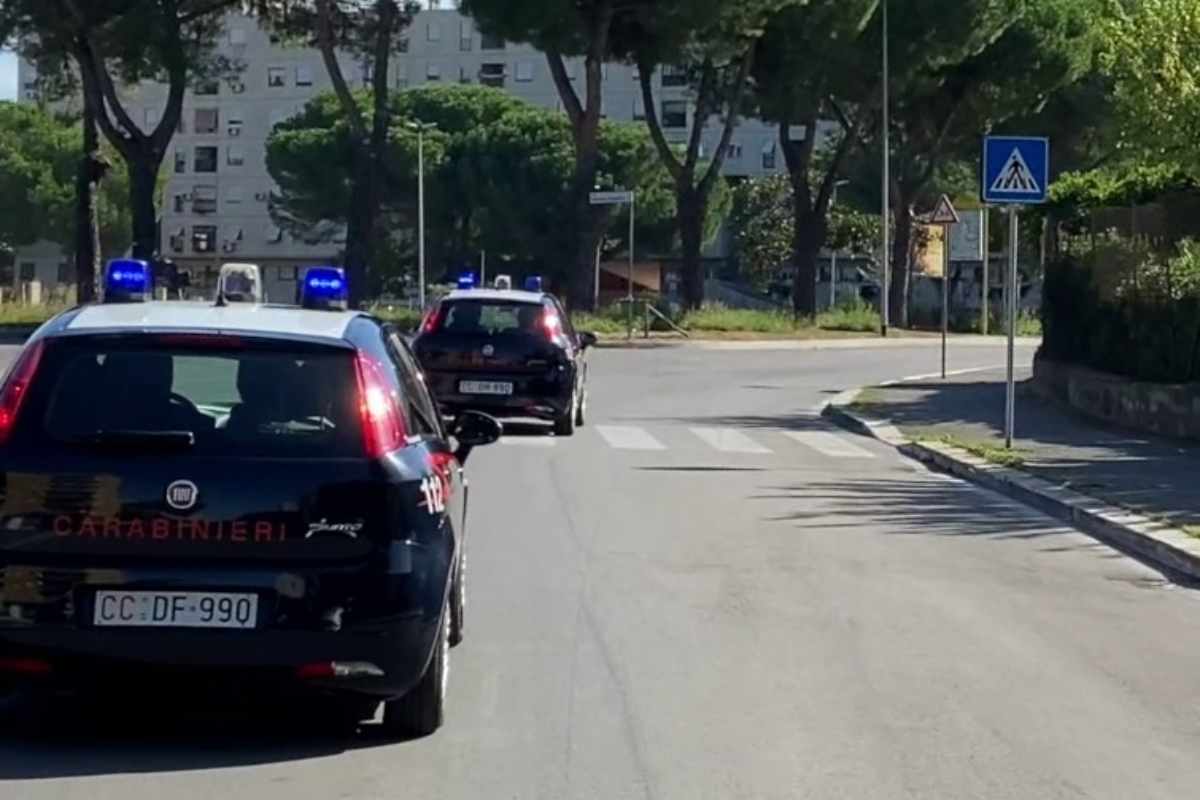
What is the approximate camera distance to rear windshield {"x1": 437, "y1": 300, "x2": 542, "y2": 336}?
945 inches

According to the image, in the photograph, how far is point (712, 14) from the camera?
166 ft

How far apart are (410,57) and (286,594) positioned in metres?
108

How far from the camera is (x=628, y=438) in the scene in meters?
24.6

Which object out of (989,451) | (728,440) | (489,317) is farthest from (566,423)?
(989,451)

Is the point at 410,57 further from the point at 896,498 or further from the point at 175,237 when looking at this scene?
the point at 896,498

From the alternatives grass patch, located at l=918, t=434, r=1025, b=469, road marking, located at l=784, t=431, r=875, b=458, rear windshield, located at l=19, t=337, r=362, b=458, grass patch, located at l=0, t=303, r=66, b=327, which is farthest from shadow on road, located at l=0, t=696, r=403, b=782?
grass patch, located at l=0, t=303, r=66, b=327

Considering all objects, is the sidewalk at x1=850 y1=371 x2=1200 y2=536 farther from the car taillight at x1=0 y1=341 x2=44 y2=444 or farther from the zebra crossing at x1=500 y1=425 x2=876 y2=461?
the car taillight at x1=0 y1=341 x2=44 y2=444

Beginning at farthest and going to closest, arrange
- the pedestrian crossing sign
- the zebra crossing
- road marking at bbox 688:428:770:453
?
1. road marking at bbox 688:428:770:453
2. the zebra crossing
3. the pedestrian crossing sign

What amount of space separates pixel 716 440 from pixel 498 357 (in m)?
2.69

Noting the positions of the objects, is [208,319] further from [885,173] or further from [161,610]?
[885,173]

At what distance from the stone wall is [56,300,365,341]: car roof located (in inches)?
634

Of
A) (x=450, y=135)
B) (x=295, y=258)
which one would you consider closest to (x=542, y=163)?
(x=450, y=135)

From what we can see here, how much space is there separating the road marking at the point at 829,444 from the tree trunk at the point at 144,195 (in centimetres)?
3323

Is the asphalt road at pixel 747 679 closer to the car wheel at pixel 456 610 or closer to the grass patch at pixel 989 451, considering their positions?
the car wheel at pixel 456 610
